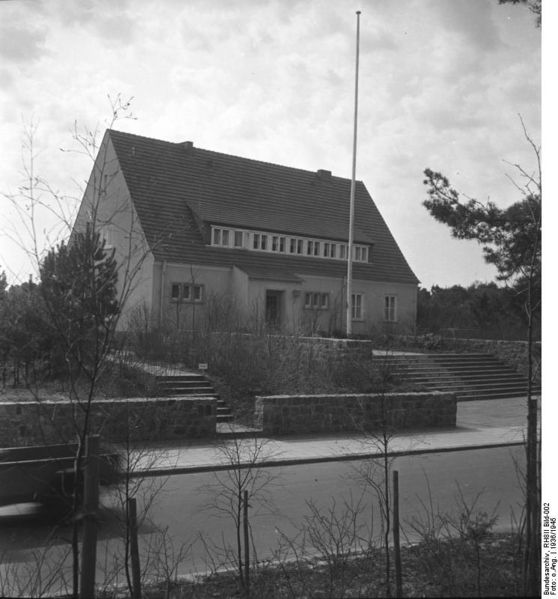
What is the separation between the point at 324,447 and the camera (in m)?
12.3

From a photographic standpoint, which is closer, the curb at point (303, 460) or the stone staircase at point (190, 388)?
the curb at point (303, 460)

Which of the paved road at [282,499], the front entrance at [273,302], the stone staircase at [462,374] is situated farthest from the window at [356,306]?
the paved road at [282,499]

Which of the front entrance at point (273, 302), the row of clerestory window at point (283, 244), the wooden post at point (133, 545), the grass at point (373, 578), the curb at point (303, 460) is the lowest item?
the curb at point (303, 460)

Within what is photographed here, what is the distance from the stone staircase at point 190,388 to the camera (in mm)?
14877

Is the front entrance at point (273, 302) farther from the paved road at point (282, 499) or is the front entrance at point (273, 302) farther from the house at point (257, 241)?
the paved road at point (282, 499)

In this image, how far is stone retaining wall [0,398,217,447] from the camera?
10182 mm

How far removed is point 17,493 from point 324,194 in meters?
29.8

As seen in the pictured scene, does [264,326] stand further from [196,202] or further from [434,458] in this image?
[196,202]

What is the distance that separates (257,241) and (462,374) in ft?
36.9

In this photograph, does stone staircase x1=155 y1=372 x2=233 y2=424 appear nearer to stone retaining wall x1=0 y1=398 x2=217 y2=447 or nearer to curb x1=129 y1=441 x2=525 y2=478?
stone retaining wall x1=0 y1=398 x2=217 y2=447

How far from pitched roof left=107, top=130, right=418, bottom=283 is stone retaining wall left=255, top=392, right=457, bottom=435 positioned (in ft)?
46.6

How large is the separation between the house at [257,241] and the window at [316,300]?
4cm

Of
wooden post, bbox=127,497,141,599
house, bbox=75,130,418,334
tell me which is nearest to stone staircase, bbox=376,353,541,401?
house, bbox=75,130,418,334

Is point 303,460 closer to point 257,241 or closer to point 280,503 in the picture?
point 280,503
